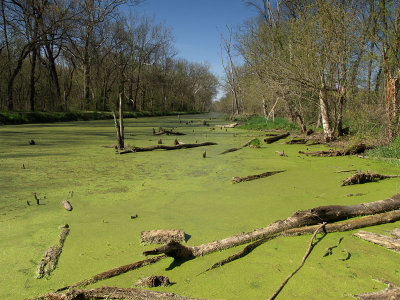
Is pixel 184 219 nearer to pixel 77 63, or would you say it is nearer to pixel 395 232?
pixel 395 232

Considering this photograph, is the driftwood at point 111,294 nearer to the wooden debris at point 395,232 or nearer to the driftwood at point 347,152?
the wooden debris at point 395,232

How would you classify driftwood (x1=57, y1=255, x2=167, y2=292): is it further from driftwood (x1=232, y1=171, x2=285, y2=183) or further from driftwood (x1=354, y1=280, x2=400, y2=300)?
driftwood (x1=232, y1=171, x2=285, y2=183)

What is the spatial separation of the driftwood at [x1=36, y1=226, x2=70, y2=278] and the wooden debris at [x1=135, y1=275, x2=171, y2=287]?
64cm

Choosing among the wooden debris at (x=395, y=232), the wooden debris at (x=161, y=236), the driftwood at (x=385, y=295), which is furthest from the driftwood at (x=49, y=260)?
the wooden debris at (x=395, y=232)

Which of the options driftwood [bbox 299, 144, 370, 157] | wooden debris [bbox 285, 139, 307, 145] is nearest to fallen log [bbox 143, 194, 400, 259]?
driftwood [bbox 299, 144, 370, 157]

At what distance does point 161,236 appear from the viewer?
2291 mm

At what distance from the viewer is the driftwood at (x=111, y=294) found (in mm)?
1498

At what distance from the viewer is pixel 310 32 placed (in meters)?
7.84

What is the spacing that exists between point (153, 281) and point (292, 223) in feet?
3.94

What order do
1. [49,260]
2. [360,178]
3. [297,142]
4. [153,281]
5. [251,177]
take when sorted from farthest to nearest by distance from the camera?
[297,142], [251,177], [360,178], [49,260], [153,281]

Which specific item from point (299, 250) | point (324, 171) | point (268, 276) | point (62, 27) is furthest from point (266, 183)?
point (62, 27)

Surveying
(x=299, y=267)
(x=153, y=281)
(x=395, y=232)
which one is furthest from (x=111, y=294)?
(x=395, y=232)

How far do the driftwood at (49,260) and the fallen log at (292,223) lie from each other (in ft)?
2.15

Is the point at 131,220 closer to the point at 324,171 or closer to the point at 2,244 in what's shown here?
the point at 2,244
